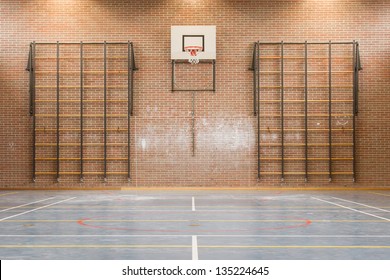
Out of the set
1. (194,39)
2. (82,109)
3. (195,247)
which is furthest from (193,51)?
(195,247)

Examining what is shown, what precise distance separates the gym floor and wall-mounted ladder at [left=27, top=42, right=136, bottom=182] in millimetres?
4472

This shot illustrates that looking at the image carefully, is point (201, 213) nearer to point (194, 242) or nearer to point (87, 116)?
point (194, 242)

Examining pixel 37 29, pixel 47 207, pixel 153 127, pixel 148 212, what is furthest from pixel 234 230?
pixel 37 29

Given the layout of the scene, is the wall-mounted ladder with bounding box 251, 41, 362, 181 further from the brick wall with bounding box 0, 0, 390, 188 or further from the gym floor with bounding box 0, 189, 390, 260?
the gym floor with bounding box 0, 189, 390, 260

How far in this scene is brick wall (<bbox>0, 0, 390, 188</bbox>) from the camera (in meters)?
18.2

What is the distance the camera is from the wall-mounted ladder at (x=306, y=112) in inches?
714

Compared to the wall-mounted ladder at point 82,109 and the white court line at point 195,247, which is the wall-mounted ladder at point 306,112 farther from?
the white court line at point 195,247

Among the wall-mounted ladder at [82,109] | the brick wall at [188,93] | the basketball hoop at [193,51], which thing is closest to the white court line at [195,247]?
the brick wall at [188,93]

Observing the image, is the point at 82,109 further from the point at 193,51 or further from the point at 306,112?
the point at 306,112

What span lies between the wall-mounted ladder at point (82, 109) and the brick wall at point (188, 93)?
→ 0.22 metres

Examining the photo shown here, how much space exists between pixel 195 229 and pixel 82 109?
421 inches

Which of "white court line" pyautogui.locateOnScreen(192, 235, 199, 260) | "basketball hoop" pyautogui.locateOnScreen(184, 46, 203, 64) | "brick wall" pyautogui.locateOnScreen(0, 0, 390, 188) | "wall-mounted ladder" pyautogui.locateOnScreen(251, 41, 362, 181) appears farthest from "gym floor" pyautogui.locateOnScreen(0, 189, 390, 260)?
"basketball hoop" pyautogui.locateOnScreen(184, 46, 203, 64)

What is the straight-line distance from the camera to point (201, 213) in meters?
10.7

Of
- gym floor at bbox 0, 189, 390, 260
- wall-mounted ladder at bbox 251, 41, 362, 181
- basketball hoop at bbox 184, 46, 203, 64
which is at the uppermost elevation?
basketball hoop at bbox 184, 46, 203, 64
